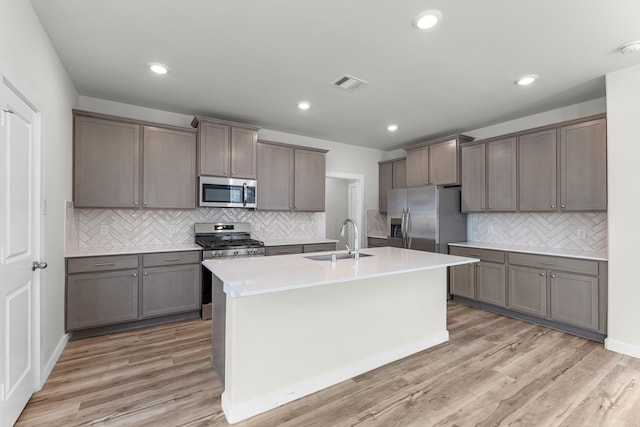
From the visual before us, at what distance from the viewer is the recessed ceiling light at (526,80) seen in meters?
2.88

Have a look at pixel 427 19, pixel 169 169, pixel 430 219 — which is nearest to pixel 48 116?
pixel 169 169

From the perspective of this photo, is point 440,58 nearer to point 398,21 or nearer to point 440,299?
point 398,21

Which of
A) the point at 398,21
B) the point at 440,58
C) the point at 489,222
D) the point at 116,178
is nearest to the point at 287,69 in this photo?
the point at 398,21

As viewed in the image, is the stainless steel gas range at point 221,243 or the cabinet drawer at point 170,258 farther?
the stainless steel gas range at point 221,243

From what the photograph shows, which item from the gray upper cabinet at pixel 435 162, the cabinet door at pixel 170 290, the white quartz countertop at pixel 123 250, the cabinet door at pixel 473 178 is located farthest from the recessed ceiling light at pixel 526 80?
the cabinet door at pixel 170 290

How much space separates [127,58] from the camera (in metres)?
2.60

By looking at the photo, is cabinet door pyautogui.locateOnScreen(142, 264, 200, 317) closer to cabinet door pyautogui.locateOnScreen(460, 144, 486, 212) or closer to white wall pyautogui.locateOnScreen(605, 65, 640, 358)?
cabinet door pyautogui.locateOnScreen(460, 144, 486, 212)

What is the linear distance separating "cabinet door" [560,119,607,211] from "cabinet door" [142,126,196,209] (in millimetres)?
4346

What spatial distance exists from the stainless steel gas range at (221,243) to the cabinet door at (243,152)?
2.57 feet

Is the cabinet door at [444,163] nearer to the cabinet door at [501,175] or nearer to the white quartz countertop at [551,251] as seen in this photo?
the cabinet door at [501,175]

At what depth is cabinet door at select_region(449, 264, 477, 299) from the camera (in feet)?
13.4

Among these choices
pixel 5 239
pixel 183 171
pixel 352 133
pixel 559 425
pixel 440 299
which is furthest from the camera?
pixel 352 133

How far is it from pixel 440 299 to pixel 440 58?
2201 mm

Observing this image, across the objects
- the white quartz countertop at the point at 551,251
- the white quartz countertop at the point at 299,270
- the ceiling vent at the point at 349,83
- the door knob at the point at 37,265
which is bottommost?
the white quartz countertop at the point at 551,251
